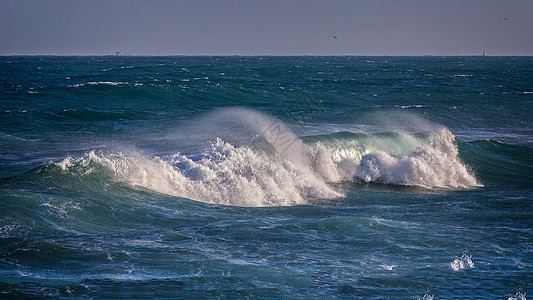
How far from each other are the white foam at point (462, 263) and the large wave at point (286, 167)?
531cm

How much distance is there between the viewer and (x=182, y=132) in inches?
1001

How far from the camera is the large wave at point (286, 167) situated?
1366 cm

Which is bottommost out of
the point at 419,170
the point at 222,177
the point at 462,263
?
the point at 462,263

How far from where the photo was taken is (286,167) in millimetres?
15898

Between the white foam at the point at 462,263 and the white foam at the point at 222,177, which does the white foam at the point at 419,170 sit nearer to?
the white foam at the point at 222,177

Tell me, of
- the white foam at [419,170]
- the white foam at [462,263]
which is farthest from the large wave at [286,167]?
the white foam at [462,263]

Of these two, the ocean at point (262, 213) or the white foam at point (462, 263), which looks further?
the white foam at point (462, 263)

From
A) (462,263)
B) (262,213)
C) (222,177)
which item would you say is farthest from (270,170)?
(462,263)

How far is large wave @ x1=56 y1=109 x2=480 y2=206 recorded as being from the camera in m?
13.7

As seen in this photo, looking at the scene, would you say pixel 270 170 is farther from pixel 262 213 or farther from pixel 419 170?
pixel 419 170

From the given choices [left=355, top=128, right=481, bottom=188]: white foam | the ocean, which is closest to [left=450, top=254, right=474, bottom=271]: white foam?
the ocean

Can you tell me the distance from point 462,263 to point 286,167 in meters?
7.63

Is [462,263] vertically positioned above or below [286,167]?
below

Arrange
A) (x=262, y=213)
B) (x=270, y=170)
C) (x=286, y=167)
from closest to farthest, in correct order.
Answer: (x=262, y=213) → (x=270, y=170) → (x=286, y=167)
